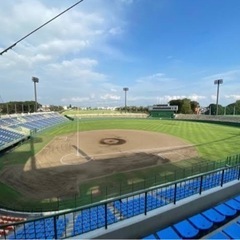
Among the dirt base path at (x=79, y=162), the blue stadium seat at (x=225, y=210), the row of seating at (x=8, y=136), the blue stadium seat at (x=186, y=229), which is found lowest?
the dirt base path at (x=79, y=162)

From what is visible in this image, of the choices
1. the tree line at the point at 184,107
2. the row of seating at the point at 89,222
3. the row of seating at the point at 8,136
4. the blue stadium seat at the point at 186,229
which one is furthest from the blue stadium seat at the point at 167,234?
the tree line at the point at 184,107

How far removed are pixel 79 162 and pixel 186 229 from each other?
16521 millimetres

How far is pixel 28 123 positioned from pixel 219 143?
36078mm

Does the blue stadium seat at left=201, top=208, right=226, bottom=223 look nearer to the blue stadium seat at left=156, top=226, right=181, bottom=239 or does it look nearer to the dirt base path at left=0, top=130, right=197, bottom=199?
the blue stadium seat at left=156, top=226, right=181, bottom=239

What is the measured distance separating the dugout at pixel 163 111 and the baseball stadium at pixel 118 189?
47.1 metres

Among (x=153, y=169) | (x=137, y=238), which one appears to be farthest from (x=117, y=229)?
(x=153, y=169)

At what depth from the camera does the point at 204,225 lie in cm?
623

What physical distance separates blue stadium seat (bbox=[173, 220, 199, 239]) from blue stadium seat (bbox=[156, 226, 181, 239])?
0.16m

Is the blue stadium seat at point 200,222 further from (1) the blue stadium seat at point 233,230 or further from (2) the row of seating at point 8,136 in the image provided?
(2) the row of seating at point 8,136

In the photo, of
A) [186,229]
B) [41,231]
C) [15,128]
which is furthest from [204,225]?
[15,128]

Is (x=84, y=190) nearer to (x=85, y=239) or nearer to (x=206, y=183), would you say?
(x=206, y=183)

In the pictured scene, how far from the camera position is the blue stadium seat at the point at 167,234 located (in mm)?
→ 5770

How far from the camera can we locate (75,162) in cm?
2142

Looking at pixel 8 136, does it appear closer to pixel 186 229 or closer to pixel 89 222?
pixel 89 222
